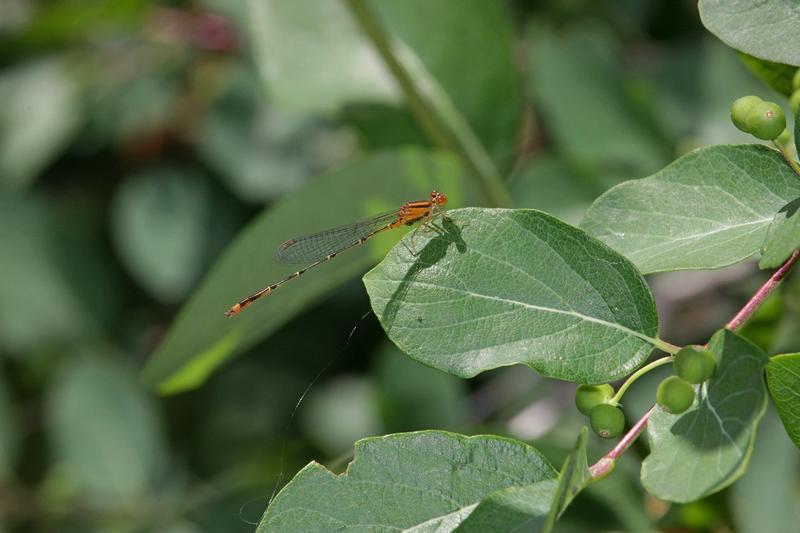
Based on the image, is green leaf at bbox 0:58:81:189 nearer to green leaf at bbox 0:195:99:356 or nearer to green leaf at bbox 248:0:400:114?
green leaf at bbox 0:195:99:356

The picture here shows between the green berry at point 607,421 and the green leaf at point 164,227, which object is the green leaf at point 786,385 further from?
the green leaf at point 164,227

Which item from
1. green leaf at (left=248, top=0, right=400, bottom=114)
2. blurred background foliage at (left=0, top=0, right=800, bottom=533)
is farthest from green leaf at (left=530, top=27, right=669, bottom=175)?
green leaf at (left=248, top=0, right=400, bottom=114)

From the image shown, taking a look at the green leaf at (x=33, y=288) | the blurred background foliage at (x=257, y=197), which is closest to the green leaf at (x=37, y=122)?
the blurred background foliage at (x=257, y=197)

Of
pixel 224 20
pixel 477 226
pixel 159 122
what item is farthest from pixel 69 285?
pixel 477 226

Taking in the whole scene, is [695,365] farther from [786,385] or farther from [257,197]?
[257,197]

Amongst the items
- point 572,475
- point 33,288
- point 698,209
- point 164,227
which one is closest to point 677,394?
point 572,475

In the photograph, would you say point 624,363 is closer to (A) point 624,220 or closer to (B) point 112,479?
(A) point 624,220

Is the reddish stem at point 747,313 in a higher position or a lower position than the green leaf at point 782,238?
lower
